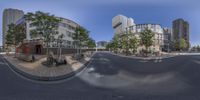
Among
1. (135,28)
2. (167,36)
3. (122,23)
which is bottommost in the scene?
(167,36)

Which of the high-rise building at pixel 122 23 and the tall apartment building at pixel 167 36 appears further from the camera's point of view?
the high-rise building at pixel 122 23

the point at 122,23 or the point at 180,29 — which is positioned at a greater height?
the point at 122,23

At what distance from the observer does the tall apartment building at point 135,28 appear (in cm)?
9751

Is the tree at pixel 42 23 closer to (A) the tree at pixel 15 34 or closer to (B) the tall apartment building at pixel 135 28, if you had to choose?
(A) the tree at pixel 15 34

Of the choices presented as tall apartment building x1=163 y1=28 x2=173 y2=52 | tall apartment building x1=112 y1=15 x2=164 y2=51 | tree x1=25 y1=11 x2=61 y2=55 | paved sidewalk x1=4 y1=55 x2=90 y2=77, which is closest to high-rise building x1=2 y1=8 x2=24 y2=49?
tree x1=25 y1=11 x2=61 y2=55

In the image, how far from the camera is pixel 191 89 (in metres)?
8.62

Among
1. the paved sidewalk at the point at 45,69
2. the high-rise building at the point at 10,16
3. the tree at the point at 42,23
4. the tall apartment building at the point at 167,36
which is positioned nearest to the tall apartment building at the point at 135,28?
the tall apartment building at the point at 167,36

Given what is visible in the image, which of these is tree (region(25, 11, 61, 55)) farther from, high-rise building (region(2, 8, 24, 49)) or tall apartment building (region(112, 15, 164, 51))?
tall apartment building (region(112, 15, 164, 51))

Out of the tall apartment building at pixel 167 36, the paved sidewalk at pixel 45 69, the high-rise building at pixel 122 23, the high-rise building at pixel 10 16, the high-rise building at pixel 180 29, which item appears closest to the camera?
the paved sidewalk at pixel 45 69

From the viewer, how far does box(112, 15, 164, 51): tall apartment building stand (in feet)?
320

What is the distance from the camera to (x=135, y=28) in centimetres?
10719

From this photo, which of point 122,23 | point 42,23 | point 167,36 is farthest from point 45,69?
point 122,23

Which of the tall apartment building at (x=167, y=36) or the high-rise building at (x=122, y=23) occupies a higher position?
the high-rise building at (x=122, y=23)

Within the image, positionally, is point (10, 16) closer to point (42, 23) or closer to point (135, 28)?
point (42, 23)
